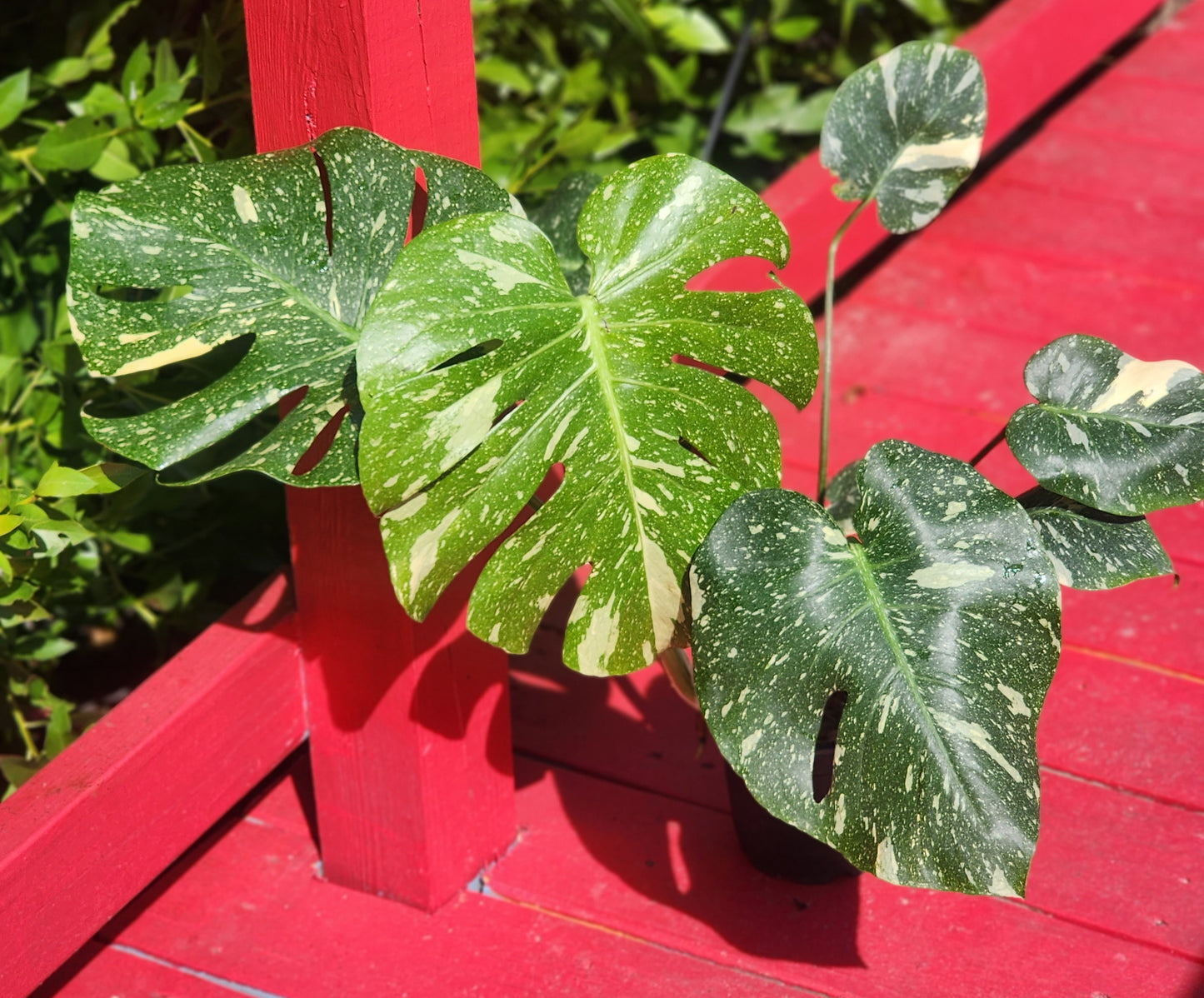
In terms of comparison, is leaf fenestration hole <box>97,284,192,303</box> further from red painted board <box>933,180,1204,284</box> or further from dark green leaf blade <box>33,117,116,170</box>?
red painted board <box>933,180,1204,284</box>

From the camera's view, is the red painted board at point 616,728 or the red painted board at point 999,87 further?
the red painted board at point 999,87

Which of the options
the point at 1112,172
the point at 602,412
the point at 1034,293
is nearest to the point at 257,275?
the point at 602,412

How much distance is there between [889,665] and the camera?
0.85 m

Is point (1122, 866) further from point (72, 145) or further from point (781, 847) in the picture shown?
point (72, 145)

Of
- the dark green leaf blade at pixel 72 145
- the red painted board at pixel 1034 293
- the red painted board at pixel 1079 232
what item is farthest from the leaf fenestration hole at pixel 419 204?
the red painted board at pixel 1079 232

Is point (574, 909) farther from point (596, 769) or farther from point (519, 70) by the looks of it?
point (519, 70)

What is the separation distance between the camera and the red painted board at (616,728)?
1.32 m

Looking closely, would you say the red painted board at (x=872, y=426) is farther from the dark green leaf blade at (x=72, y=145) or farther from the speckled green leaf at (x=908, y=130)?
the dark green leaf blade at (x=72, y=145)

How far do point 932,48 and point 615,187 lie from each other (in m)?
0.34

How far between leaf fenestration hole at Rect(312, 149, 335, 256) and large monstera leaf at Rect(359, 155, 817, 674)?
118 mm

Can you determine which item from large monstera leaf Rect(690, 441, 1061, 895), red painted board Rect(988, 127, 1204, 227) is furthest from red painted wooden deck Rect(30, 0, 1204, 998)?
red painted board Rect(988, 127, 1204, 227)

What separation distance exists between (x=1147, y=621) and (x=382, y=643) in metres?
0.94

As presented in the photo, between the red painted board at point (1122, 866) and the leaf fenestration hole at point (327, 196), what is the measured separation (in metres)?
0.85

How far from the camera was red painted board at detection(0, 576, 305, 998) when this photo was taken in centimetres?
94
